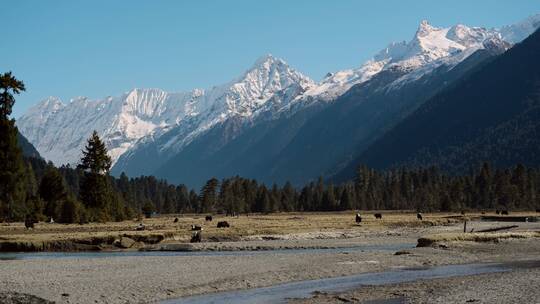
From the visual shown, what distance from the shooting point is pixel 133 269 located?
4725cm

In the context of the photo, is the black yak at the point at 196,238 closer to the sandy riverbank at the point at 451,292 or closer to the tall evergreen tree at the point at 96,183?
the tall evergreen tree at the point at 96,183

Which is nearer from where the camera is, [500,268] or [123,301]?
[123,301]

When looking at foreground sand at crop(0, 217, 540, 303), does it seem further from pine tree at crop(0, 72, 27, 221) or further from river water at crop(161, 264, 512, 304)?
pine tree at crop(0, 72, 27, 221)

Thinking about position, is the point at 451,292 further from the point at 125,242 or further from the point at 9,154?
the point at 9,154

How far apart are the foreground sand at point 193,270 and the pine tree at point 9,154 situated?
37428 millimetres

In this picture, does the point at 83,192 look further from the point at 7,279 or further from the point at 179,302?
the point at 179,302

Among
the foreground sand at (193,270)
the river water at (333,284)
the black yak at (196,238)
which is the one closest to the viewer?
the river water at (333,284)

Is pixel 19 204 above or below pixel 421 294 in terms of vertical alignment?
above

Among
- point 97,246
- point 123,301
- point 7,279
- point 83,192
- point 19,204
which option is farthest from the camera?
point 83,192

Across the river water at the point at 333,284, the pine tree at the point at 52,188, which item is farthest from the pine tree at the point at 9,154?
the river water at the point at 333,284

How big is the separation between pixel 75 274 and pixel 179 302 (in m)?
11.4

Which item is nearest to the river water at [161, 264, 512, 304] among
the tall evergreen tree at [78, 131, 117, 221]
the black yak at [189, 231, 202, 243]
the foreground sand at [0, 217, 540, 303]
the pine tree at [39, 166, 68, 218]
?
the foreground sand at [0, 217, 540, 303]

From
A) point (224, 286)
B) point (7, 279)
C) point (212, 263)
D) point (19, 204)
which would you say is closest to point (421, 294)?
point (224, 286)

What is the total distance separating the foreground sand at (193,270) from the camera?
3725 centimetres
